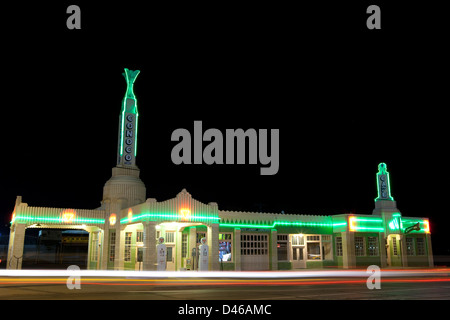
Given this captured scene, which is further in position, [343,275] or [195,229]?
[195,229]

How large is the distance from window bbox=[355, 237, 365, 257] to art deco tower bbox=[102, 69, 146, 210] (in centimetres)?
1868

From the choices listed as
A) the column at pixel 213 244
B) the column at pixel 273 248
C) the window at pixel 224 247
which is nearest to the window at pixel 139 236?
the column at pixel 213 244

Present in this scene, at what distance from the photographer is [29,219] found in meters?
31.2

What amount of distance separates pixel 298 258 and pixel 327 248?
119 inches

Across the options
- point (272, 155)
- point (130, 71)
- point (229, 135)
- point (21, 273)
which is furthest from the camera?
point (130, 71)

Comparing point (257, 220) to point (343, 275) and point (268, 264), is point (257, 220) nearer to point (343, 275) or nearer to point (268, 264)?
point (268, 264)

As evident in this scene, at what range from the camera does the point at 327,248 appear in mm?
35000

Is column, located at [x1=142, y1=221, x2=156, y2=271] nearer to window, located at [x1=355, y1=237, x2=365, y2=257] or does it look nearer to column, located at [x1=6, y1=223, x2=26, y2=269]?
column, located at [x1=6, y1=223, x2=26, y2=269]

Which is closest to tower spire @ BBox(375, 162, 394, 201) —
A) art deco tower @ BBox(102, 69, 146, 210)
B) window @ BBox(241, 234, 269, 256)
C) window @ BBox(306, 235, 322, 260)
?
window @ BBox(306, 235, 322, 260)

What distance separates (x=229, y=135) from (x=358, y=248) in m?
16.6

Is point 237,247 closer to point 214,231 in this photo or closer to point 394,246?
point 214,231

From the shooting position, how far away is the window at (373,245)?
35.7 metres

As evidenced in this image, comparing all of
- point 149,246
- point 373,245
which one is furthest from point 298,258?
point 149,246
